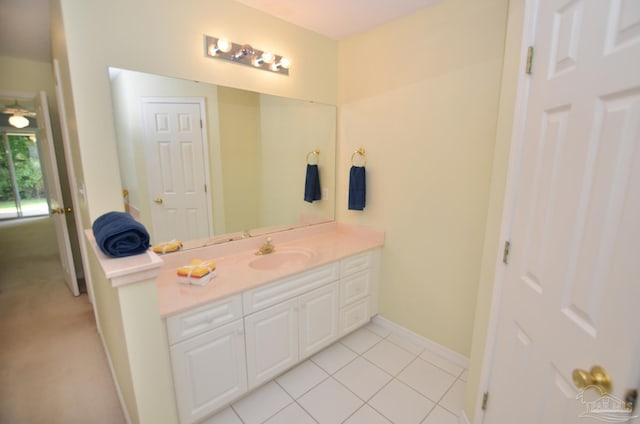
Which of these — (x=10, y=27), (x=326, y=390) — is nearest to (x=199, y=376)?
(x=326, y=390)

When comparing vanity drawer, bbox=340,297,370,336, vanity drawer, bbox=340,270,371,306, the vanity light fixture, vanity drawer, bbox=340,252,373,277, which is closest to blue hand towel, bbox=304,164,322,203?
vanity drawer, bbox=340,252,373,277

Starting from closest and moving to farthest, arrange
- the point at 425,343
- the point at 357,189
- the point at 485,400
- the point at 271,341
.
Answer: the point at 485,400 < the point at 271,341 < the point at 425,343 < the point at 357,189

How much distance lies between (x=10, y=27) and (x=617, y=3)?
11.9ft

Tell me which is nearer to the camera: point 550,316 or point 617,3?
point 617,3

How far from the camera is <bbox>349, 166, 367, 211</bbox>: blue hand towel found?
2.32 meters

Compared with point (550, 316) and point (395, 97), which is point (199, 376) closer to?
point (550, 316)

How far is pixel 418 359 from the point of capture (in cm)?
207

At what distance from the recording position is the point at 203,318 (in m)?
1.38

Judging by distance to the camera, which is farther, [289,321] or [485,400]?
[289,321]

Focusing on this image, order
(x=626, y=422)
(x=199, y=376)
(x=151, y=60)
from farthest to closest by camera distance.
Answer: (x=151, y=60), (x=199, y=376), (x=626, y=422)

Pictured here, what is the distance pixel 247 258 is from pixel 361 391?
1178 millimetres

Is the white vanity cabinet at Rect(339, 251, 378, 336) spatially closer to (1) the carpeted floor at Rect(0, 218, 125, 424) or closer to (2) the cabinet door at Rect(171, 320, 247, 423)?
(2) the cabinet door at Rect(171, 320, 247, 423)

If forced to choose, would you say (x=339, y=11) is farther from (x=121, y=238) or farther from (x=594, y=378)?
(x=594, y=378)

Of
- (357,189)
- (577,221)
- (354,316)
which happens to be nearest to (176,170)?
(357,189)
